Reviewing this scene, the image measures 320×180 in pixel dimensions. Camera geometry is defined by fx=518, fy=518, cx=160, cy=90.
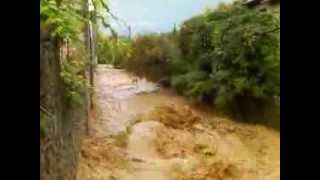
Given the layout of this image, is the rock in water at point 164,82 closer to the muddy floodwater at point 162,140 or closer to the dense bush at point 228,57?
the muddy floodwater at point 162,140

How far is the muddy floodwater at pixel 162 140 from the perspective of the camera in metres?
3.91

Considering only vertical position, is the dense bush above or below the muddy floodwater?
above

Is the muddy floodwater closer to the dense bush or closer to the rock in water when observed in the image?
the rock in water

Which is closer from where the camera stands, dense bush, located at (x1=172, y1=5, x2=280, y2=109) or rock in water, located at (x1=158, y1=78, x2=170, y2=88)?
dense bush, located at (x1=172, y1=5, x2=280, y2=109)

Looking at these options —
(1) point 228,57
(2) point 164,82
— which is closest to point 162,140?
(1) point 228,57

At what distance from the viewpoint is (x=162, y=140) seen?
14.8ft

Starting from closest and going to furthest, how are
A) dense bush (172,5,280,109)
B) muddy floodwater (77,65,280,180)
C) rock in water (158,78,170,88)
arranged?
muddy floodwater (77,65,280,180) → dense bush (172,5,280,109) → rock in water (158,78,170,88)

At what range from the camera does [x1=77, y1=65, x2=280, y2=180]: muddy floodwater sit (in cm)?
391

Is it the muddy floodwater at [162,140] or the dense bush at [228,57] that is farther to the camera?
the dense bush at [228,57]

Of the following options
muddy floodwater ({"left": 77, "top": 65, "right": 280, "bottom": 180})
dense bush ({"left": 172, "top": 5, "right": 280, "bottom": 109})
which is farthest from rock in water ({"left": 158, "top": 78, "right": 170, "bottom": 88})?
dense bush ({"left": 172, "top": 5, "right": 280, "bottom": 109})

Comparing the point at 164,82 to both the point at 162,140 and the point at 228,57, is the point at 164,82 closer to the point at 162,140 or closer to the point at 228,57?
the point at 228,57

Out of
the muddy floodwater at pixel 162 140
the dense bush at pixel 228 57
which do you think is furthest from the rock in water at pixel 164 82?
the dense bush at pixel 228 57

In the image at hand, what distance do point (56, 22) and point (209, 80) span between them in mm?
3863
